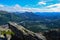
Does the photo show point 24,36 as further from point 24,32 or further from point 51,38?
point 51,38

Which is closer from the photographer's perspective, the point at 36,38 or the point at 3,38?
the point at 36,38

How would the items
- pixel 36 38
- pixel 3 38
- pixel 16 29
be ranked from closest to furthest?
pixel 36 38, pixel 16 29, pixel 3 38

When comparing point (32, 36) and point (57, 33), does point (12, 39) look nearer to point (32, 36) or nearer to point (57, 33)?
point (32, 36)

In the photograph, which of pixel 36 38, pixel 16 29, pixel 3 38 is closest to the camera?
pixel 36 38

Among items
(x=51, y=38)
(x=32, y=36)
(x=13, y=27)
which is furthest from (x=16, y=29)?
(x=51, y=38)

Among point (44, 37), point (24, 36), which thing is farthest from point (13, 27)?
point (44, 37)

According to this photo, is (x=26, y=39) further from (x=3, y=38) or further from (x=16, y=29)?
(x=3, y=38)

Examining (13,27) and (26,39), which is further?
(13,27)

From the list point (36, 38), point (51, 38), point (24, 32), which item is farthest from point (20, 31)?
point (51, 38)
